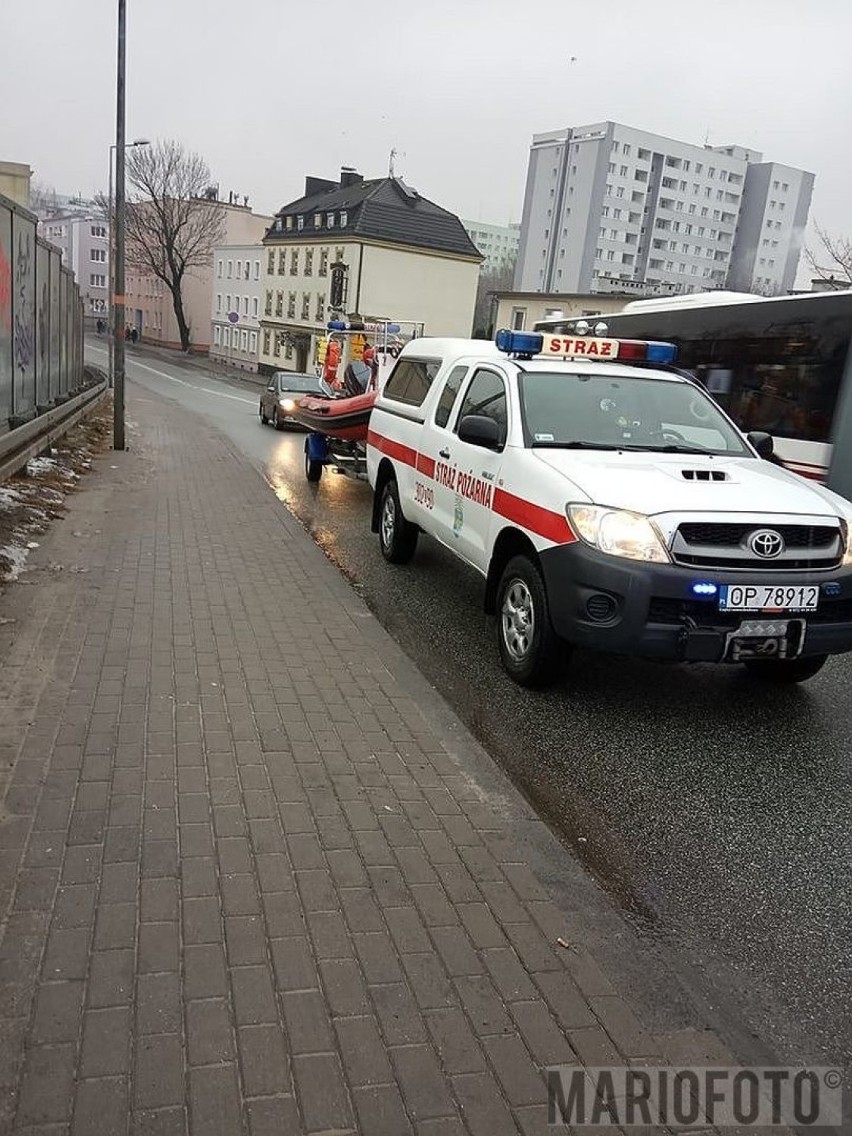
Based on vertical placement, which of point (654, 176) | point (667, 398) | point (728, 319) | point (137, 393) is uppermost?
point (654, 176)

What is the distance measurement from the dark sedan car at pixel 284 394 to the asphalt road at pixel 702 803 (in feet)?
55.5

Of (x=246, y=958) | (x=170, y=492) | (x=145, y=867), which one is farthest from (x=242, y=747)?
(x=170, y=492)

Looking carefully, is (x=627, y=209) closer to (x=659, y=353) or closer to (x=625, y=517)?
(x=659, y=353)

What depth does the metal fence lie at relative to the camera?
30.8ft

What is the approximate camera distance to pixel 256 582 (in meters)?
7.38

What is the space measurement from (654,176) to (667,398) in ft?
319

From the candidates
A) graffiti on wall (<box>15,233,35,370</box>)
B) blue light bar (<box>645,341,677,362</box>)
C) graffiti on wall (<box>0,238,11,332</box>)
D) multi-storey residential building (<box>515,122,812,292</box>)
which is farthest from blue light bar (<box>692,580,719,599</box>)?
multi-storey residential building (<box>515,122,812,292</box>)

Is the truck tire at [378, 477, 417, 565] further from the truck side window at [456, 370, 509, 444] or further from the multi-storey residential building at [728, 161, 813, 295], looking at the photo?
the multi-storey residential building at [728, 161, 813, 295]

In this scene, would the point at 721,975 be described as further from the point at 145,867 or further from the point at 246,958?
the point at 145,867

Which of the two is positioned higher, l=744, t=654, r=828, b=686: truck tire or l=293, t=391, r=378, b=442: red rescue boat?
l=293, t=391, r=378, b=442: red rescue boat

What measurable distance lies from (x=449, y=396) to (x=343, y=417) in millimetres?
5070

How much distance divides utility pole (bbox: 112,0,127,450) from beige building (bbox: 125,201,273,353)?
181 feet

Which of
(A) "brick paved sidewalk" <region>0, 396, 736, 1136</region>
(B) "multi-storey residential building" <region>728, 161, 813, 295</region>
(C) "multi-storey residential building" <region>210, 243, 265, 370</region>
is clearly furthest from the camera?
(B) "multi-storey residential building" <region>728, 161, 813, 295</region>

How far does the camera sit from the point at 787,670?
559 cm
